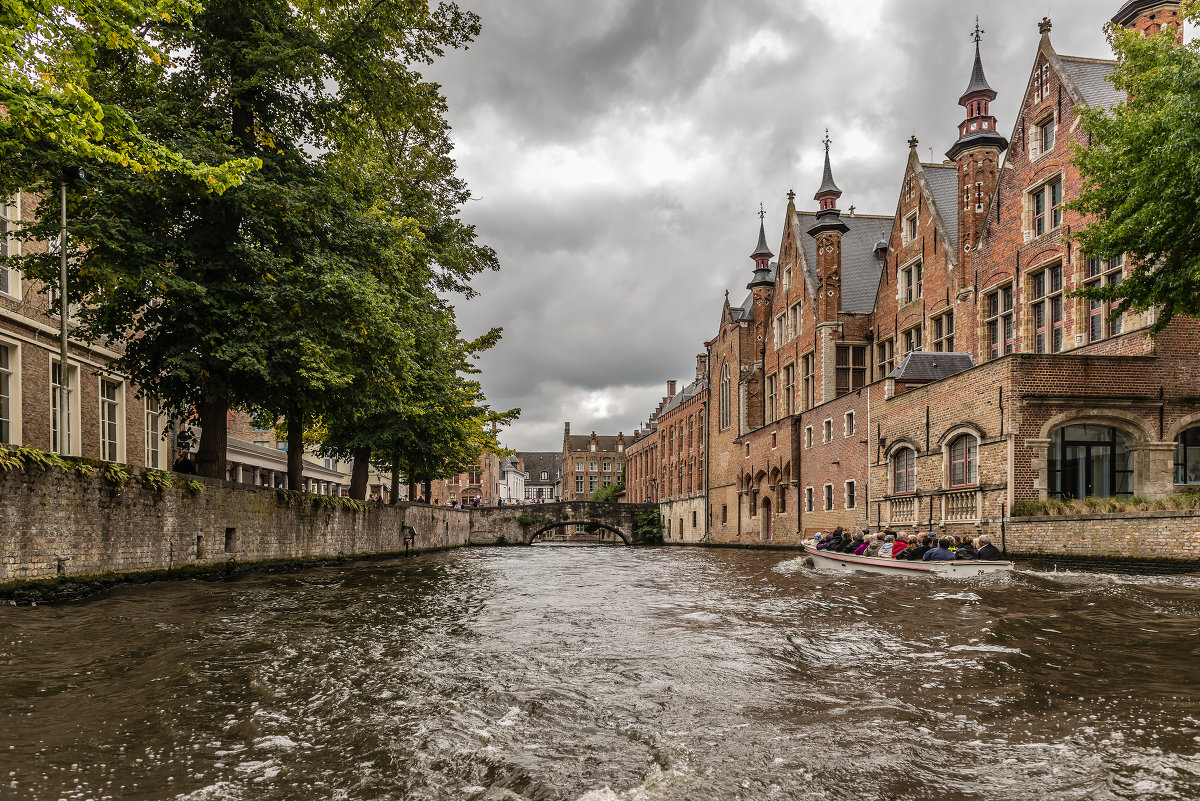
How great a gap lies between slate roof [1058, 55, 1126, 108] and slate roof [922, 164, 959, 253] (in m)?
5.98

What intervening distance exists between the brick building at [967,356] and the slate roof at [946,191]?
3.5 inches

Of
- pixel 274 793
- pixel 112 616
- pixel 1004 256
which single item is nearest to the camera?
pixel 274 793

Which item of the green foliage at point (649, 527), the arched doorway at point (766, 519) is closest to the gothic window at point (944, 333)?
the arched doorway at point (766, 519)

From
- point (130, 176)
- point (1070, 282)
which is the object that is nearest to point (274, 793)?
point (130, 176)

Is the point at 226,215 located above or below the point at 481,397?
above

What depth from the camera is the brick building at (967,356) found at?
64.0 feet

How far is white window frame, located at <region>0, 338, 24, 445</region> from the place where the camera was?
16516 millimetres

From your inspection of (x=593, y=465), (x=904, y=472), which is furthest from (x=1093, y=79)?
(x=593, y=465)

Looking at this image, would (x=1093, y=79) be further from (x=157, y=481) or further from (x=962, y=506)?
(x=157, y=481)

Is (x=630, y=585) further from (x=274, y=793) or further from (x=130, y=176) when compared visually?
(x=274, y=793)

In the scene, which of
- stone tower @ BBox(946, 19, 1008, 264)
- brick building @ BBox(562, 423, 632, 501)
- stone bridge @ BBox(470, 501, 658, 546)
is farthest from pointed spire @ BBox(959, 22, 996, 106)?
brick building @ BBox(562, 423, 632, 501)

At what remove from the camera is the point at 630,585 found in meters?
17.6

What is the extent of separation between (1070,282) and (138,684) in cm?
2333

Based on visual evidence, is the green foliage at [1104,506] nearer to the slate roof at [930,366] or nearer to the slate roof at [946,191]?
the slate roof at [930,366]
